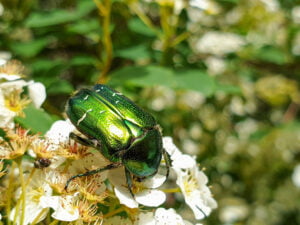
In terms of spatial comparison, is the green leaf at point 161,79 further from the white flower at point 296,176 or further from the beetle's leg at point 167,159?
the white flower at point 296,176

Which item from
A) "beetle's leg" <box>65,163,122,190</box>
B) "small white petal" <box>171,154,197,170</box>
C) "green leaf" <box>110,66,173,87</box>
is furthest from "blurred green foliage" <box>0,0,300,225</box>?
"small white petal" <box>171,154,197,170</box>

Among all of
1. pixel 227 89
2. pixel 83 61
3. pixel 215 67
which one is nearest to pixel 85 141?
pixel 83 61

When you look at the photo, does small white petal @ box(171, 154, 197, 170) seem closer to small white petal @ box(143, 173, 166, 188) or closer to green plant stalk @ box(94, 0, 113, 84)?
small white petal @ box(143, 173, 166, 188)

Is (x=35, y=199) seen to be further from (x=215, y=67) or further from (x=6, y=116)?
(x=215, y=67)

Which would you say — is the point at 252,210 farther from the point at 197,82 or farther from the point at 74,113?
the point at 74,113

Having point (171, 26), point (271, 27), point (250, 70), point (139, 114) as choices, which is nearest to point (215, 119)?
point (250, 70)

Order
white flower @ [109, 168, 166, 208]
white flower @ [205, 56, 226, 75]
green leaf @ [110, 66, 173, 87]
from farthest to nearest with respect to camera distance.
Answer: white flower @ [205, 56, 226, 75]
green leaf @ [110, 66, 173, 87]
white flower @ [109, 168, 166, 208]
